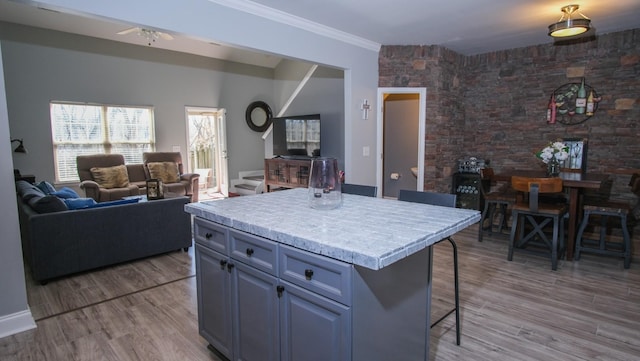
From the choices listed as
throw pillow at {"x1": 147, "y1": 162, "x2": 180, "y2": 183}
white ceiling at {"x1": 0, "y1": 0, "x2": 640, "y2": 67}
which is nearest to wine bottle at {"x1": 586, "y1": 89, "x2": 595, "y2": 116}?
white ceiling at {"x1": 0, "y1": 0, "x2": 640, "y2": 67}

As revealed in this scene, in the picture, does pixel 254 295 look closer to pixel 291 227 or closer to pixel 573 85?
pixel 291 227

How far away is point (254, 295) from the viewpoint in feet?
5.69

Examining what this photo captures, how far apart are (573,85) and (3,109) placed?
6.26 meters

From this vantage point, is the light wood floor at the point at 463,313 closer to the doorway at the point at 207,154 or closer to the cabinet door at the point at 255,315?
the cabinet door at the point at 255,315

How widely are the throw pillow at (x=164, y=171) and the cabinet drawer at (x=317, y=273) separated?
19.1 feet

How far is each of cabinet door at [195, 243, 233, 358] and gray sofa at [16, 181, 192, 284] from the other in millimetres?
1910

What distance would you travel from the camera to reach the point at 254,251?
5.64 feet

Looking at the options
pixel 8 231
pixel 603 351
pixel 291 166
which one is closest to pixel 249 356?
pixel 8 231

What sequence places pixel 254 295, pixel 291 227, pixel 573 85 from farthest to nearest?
pixel 573 85 < pixel 254 295 < pixel 291 227

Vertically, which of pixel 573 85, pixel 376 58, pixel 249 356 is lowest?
pixel 249 356

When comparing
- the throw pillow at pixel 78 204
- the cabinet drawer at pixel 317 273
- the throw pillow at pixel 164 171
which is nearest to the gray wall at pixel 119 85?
the throw pillow at pixel 164 171

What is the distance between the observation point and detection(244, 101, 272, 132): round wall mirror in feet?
27.7

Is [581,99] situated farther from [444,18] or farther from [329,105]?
[329,105]

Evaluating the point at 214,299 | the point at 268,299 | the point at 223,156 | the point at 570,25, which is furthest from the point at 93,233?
the point at 570,25
